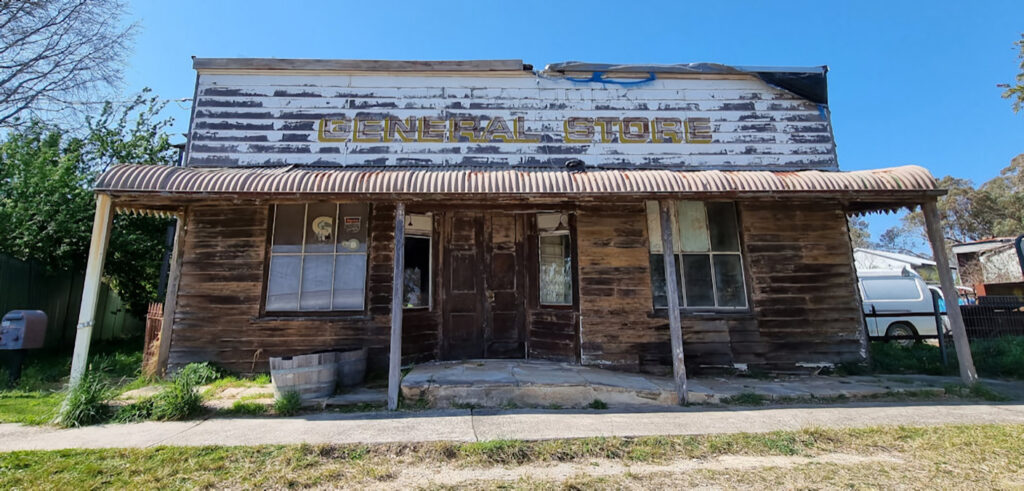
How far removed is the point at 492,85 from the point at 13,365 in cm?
759

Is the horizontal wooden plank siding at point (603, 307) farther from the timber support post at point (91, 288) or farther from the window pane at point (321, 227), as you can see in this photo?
the timber support post at point (91, 288)

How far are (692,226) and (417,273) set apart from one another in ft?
13.7

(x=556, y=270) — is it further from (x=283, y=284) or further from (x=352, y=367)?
(x=283, y=284)

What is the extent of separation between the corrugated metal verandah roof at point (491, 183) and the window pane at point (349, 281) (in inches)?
64.1

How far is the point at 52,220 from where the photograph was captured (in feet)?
29.5

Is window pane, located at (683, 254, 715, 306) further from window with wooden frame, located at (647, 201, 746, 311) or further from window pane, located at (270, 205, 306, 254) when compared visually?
window pane, located at (270, 205, 306, 254)

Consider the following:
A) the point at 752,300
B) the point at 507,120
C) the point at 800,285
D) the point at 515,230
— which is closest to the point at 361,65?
the point at 507,120

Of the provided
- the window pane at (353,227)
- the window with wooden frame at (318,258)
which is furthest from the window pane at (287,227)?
the window pane at (353,227)

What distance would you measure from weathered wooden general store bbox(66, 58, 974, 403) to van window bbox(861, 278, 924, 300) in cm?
463

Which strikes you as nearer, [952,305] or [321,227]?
[952,305]

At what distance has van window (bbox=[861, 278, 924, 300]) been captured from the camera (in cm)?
A: 1007

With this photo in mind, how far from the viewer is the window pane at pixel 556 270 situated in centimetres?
678

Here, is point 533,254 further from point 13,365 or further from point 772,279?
point 13,365

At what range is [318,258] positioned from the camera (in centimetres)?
660
